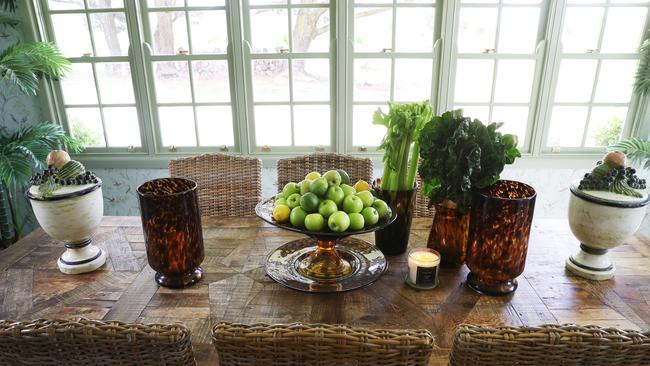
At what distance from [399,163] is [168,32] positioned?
196cm

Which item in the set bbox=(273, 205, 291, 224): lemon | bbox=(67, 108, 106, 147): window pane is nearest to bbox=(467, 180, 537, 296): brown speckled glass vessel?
bbox=(273, 205, 291, 224): lemon

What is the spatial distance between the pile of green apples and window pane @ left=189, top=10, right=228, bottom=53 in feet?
5.72

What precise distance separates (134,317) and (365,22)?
2.06 meters

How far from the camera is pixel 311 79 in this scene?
2.57 meters

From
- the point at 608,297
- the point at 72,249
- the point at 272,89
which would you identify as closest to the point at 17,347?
the point at 72,249

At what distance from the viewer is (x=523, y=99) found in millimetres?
2551

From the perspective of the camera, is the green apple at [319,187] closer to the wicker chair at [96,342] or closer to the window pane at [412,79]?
the wicker chair at [96,342]

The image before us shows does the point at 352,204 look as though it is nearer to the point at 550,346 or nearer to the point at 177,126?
the point at 550,346

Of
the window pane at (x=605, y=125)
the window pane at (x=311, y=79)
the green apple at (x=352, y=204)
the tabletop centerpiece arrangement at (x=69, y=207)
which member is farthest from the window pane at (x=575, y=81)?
the tabletop centerpiece arrangement at (x=69, y=207)

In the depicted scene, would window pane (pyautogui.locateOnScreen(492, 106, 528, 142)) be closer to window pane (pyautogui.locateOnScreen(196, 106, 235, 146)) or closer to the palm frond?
the palm frond

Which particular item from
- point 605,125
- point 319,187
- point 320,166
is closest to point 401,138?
point 319,187

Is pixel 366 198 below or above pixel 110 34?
below

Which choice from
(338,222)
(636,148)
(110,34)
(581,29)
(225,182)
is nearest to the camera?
(338,222)

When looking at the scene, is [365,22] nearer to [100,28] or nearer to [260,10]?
[260,10]
